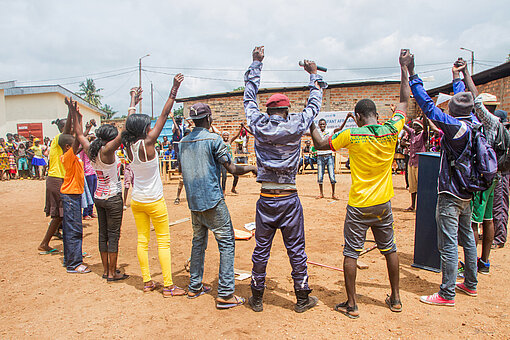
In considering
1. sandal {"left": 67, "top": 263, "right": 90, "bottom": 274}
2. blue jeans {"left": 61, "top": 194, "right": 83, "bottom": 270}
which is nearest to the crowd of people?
blue jeans {"left": 61, "top": 194, "right": 83, "bottom": 270}

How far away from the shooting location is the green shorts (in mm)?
4320

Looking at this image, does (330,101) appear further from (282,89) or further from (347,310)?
(347,310)

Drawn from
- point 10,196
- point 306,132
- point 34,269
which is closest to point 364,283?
point 306,132

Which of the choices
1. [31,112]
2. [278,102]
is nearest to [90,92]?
[31,112]

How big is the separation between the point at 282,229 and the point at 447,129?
6.33 feet

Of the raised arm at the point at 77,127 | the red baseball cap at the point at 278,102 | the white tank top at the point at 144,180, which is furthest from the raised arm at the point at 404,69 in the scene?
the raised arm at the point at 77,127

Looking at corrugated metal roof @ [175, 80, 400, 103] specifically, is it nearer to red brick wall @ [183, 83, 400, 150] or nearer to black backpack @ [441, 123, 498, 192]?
red brick wall @ [183, 83, 400, 150]

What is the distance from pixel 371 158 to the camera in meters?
3.30

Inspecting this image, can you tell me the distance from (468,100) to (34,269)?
5.88 metres

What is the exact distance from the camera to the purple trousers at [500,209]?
5016mm

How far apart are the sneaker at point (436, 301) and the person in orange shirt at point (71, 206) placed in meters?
4.23

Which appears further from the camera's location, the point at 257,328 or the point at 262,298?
the point at 262,298

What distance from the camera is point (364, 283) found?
415 cm

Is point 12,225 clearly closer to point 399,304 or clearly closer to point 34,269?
point 34,269
